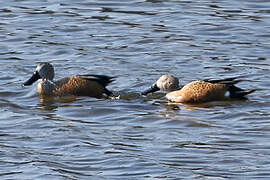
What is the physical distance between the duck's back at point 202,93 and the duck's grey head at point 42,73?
1959mm

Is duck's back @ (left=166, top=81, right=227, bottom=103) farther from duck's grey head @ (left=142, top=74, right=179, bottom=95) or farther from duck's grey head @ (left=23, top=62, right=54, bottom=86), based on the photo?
duck's grey head @ (left=23, top=62, right=54, bottom=86)

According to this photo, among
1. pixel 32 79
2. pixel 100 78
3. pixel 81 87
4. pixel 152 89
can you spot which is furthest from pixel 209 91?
pixel 32 79

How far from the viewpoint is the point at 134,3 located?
60.8ft

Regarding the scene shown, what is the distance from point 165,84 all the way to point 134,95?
17.5 inches

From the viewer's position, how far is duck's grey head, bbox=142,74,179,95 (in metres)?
13.0

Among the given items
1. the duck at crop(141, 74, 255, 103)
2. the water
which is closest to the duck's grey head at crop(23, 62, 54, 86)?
the water

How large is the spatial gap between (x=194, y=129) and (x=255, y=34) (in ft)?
17.6

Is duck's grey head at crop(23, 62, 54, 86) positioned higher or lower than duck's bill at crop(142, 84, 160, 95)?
higher

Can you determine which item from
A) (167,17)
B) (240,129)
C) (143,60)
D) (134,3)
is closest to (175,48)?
(143,60)

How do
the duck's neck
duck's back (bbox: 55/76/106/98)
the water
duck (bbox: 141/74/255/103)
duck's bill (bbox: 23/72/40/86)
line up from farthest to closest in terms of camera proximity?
duck's bill (bbox: 23/72/40/86) < the duck's neck < duck's back (bbox: 55/76/106/98) < duck (bbox: 141/74/255/103) < the water

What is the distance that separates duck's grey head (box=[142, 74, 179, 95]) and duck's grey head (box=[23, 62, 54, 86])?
144 cm

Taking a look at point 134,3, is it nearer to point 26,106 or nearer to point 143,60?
point 143,60

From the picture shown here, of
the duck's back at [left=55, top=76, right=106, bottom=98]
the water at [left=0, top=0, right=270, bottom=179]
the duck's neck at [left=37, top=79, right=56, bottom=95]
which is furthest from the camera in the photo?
the duck's neck at [left=37, top=79, right=56, bottom=95]

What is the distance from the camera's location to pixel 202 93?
41.0 feet
